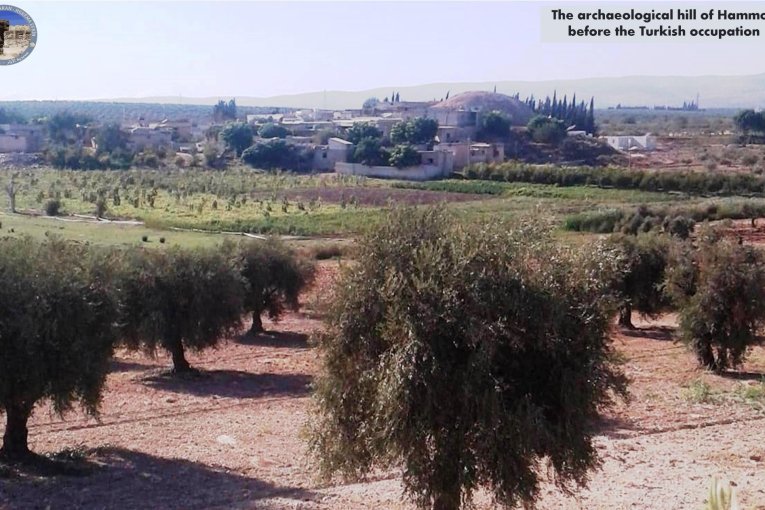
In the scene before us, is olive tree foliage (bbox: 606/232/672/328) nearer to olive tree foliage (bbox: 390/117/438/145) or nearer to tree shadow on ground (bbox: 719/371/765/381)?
tree shadow on ground (bbox: 719/371/765/381)

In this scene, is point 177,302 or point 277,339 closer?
point 177,302

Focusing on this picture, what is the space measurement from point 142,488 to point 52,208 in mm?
47940

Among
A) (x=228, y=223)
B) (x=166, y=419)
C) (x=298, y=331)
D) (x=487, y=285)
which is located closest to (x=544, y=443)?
(x=487, y=285)

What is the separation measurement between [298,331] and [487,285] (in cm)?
2500

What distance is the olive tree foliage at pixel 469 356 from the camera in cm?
1097

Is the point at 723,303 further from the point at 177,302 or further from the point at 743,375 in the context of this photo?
the point at 177,302

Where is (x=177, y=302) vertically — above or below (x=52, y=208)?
above

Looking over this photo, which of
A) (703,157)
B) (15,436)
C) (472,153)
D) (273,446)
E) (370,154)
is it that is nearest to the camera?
(15,436)

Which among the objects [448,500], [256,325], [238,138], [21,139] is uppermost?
[238,138]

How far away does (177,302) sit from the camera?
86.5ft

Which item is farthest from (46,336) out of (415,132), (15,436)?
(415,132)

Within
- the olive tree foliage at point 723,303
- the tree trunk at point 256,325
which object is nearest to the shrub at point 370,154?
the tree trunk at point 256,325

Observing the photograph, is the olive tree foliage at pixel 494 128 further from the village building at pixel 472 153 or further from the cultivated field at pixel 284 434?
the cultivated field at pixel 284 434

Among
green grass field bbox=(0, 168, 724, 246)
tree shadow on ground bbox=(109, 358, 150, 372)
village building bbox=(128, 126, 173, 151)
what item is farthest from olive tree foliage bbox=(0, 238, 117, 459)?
village building bbox=(128, 126, 173, 151)
